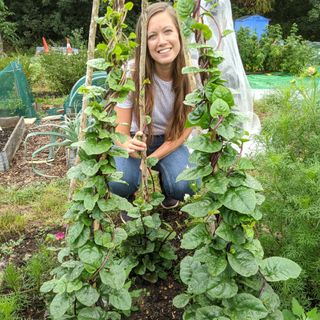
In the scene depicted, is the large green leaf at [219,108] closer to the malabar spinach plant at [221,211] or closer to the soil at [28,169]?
the malabar spinach plant at [221,211]

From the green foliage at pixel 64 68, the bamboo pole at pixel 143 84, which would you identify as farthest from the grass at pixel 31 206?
the green foliage at pixel 64 68

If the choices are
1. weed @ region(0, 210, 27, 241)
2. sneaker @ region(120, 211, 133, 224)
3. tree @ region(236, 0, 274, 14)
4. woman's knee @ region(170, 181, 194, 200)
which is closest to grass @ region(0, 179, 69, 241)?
weed @ region(0, 210, 27, 241)

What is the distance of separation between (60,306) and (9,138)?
3083mm

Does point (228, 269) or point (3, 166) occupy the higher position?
point (228, 269)

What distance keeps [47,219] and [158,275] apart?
1.14 metres

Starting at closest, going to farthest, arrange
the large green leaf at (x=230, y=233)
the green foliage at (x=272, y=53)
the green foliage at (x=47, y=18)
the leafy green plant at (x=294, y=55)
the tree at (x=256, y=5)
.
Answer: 1. the large green leaf at (x=230, y=233)
2. the leafy green plant at (x=294, y=55)
3. the green foliage at (x=272, y=53)
4. the tree at (x=256, y=5)
5. the green foliage at (x=47, y=18)

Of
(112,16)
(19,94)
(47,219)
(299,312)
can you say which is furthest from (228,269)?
(19,94)

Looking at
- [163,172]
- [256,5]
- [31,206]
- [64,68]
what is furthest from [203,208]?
[256,5]

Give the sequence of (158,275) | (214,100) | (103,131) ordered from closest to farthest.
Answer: (214,100)
(103,131)
(158,275)

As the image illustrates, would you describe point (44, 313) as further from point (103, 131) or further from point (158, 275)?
point (103, 131)

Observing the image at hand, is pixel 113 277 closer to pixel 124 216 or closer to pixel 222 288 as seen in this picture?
pixel 222 288

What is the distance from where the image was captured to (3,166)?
3932 millimetres

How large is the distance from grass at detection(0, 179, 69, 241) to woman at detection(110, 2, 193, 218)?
2.32ft

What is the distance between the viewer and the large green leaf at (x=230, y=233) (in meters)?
1.36
